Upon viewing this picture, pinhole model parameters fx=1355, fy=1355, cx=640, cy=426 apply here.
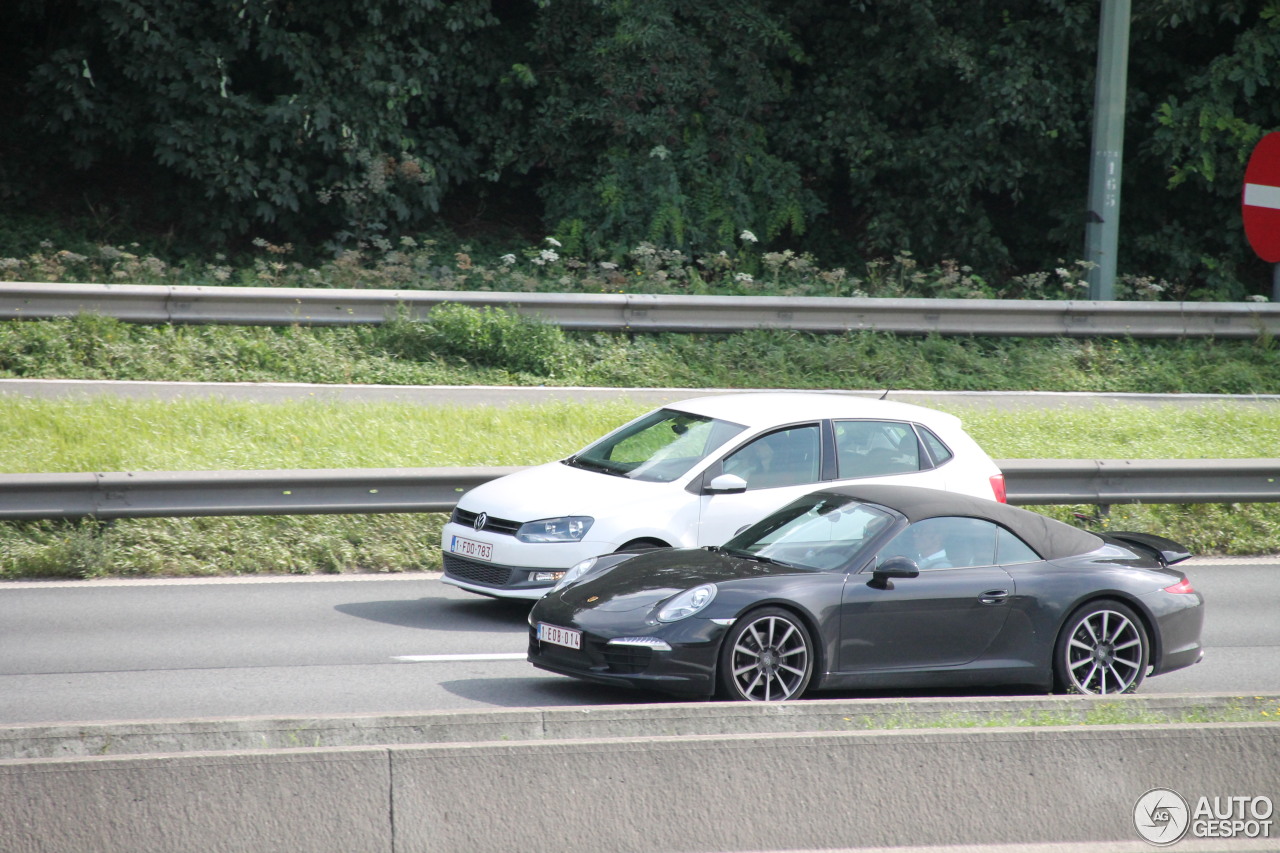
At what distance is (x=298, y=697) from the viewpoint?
7129mm

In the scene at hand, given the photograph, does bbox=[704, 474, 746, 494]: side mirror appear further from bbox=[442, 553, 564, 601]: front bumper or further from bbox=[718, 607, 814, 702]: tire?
bbox=[718, 607, 814, 702]: tire

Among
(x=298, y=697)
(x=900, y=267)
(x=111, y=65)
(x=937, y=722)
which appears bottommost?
(x=298, y=697)

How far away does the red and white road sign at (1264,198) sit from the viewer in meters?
13.8

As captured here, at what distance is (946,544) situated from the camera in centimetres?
743

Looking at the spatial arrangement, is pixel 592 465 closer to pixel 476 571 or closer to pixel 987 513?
pixel 476 571

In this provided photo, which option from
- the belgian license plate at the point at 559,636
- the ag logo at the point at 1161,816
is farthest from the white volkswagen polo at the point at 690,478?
the ag logo at the point at 1161,816

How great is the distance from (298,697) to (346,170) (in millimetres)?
12618

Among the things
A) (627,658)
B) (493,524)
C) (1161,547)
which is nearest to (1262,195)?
(1161,547)

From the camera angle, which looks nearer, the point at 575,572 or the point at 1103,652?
the point at 1103,652

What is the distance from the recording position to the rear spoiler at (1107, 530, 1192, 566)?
25.8 ft

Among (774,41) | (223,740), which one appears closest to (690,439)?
(223,740)

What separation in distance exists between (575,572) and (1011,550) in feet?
8.15

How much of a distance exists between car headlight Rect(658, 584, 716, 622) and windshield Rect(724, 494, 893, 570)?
61 centimetres

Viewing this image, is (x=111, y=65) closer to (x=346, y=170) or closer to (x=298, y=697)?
(x=346, y=170)
